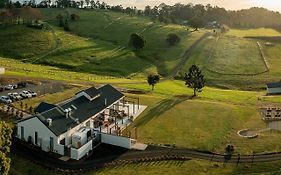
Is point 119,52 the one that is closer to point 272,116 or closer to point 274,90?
point 274,90

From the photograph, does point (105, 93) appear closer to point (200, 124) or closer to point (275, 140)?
point (200, 124)

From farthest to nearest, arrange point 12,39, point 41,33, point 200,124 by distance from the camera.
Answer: point 41,33 → point 12,39 → point 200,124

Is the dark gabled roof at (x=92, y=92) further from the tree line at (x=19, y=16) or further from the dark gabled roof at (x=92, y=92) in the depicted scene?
the tree line at (x=19, y=16)

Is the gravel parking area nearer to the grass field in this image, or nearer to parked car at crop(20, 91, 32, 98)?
parked car at crop(20, 91, 32, 98)

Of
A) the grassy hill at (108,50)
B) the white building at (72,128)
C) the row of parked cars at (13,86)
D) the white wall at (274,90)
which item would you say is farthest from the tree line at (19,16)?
the white building at (72,128)

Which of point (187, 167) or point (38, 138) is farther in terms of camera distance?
point (38, 138)

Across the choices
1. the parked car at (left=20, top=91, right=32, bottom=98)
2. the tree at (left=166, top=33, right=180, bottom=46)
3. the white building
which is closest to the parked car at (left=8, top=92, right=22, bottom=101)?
the parked car at (left=20, top=91, right=32, bottom=98)

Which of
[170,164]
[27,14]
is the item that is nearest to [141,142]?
[170,164]
